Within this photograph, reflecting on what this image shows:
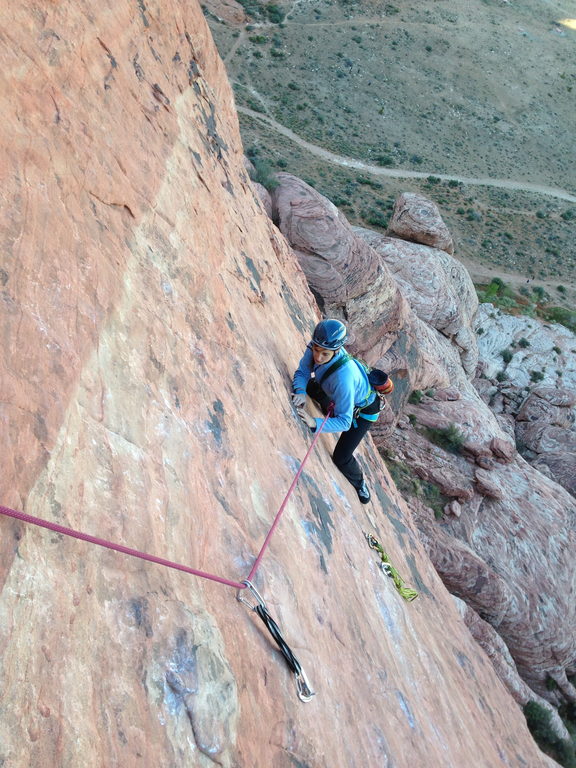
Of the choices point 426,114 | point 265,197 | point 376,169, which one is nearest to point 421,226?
point 265,197

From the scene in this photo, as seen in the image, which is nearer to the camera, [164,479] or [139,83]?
[164,479]

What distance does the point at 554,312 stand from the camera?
35.8m

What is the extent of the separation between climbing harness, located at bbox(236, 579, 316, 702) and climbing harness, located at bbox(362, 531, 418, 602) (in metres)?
2.49

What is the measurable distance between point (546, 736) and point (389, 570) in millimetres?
10401

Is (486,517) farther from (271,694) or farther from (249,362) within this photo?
(271,694)

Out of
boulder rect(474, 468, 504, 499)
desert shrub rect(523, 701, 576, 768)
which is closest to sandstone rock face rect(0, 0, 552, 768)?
desert shrub rect(523, 701, 576, 768)

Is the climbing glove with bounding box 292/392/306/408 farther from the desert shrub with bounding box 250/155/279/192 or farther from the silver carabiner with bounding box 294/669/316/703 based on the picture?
the desert shrub with bounding box 250/155/279/192

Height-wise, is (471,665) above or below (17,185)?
below

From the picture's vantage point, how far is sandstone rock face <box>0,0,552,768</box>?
2453 millimetres

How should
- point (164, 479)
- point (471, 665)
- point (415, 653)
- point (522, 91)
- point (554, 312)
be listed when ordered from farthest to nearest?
1. point (522, 91)
2. point (554, 312)
3. point (471, 665)
4. point (415, 653)
5. point (164, 479)

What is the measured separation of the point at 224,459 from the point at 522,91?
71.8 m

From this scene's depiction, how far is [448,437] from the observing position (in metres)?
15.9

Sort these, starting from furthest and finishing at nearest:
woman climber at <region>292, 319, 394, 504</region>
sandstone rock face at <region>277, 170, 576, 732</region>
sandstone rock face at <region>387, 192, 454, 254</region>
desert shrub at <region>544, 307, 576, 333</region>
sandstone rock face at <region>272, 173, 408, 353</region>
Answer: desert shrub at <region>544, 307, 576, 333</region> < sandstone rock face at <region>387, 192, 454, 254</region> < sandstone rock face at <region>272, 173, 408, 353</region> < sandstone rock face at <region>277, 170, 576, 732</region> < woman climber at <region>292, 319, 394, 504</region>

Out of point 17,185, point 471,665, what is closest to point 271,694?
point 17,185
